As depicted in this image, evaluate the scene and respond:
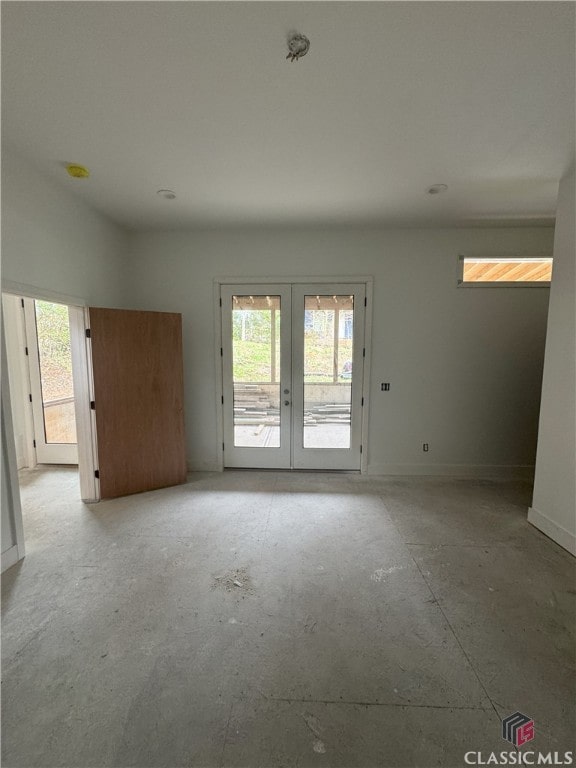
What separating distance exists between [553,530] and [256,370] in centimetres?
310

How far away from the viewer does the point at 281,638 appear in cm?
154

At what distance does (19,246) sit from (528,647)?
13.1 ft

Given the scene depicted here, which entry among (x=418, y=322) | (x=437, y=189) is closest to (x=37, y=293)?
(x=437, y=189)

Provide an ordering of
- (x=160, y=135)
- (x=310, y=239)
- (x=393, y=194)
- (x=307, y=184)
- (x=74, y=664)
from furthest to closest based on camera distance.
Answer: (x=310, y=239)
(x=393, y=194)
(x=307, y=184)
(x=160, y=135)
(x=74, y=664)

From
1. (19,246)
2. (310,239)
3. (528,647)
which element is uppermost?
(310,239)

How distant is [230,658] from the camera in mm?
1443

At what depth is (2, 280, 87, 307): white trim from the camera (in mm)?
2029

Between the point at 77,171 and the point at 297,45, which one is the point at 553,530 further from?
the point at 77,171

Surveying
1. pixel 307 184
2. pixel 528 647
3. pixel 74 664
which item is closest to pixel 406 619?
pixel 528 647

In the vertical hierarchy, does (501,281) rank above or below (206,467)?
above

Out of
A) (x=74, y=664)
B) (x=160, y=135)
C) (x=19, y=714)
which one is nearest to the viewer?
(x=19, y=714)

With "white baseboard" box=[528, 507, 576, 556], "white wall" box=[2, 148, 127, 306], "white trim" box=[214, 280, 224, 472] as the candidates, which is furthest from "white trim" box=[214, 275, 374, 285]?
"white baseboard" box=[528, 507, 576, 556]

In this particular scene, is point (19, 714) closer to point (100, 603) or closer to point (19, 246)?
point (100, 603)

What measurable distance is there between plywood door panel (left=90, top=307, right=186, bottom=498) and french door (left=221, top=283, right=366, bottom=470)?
0.62 meters
